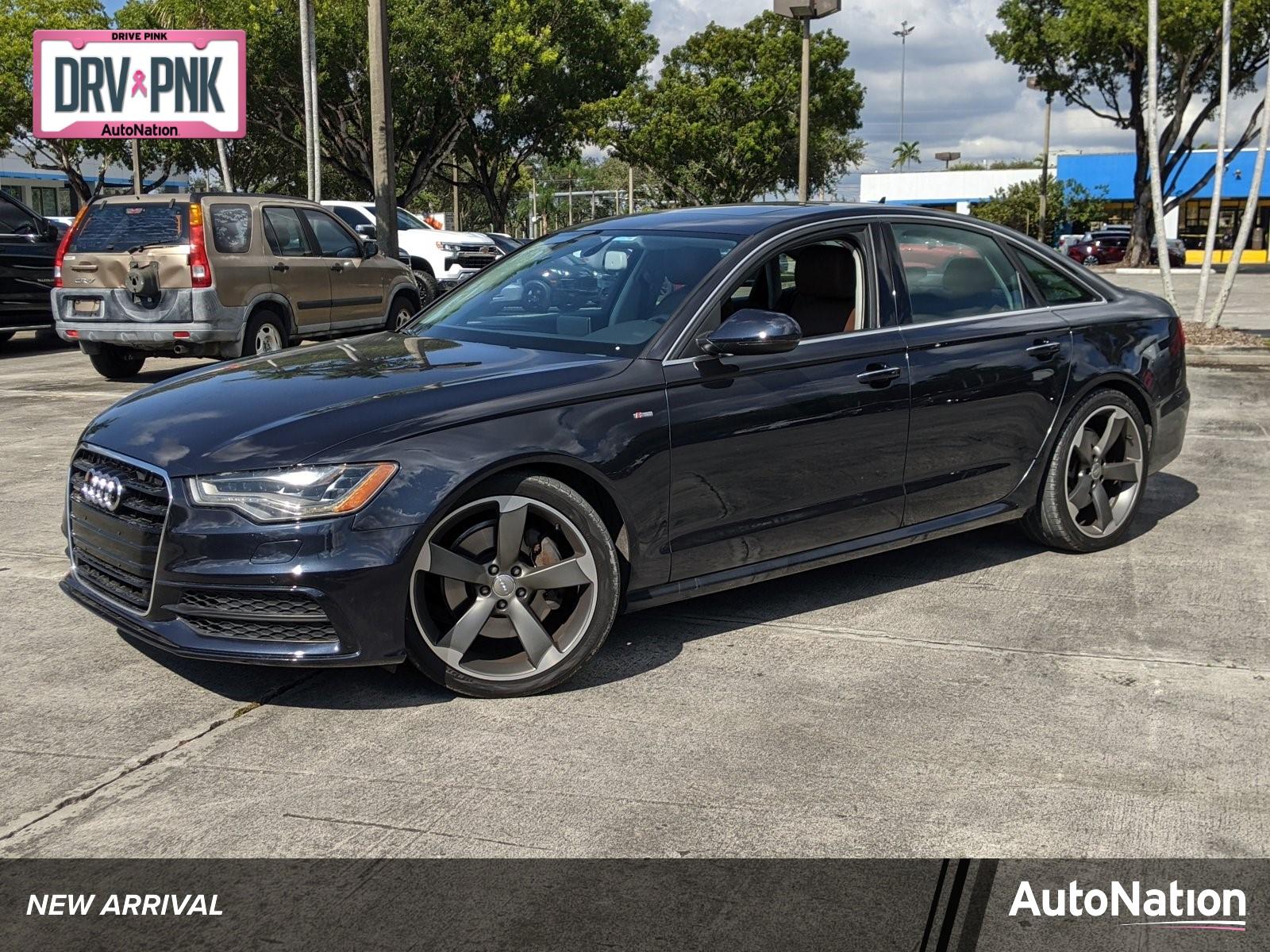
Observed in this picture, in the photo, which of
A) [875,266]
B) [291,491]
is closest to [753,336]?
[875,266]

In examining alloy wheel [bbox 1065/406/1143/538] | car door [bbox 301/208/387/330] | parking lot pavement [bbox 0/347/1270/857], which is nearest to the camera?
parking lot pavement [bbox 0/347/1270/857]

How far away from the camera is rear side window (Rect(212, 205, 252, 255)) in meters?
12.3

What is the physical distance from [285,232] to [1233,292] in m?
21.6

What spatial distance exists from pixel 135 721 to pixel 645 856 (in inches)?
69.3

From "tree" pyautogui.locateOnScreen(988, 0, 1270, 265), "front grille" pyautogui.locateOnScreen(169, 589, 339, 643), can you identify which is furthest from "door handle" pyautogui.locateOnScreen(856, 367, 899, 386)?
"tree" pyautogui.locateOnScreen(988, 0, 1270, 265)

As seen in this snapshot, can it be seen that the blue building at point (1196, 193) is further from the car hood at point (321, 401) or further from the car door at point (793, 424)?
the car hood at point (321, 401)

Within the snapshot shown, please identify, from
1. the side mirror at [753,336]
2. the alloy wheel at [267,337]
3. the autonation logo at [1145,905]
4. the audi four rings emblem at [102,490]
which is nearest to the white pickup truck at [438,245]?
the alloy wheel at [267,337]

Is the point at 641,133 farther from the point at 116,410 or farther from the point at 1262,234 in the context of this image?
the point at 116,410

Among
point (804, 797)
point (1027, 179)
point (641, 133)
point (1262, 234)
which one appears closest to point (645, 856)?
point (804, 797)

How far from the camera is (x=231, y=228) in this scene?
12.5 metres

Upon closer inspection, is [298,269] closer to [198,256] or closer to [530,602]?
[198,256]

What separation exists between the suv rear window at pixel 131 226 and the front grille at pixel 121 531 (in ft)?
27.1

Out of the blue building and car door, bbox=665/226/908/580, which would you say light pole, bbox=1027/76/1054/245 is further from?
car door, bbox=665/226/908/580

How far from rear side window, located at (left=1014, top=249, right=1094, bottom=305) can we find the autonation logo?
349 centimetres
